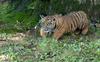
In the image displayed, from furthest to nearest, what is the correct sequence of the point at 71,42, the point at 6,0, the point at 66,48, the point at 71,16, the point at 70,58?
the point at 6,0 → the point at 71,16 → the point at 71,42 → the point at 66,48 → the point at 70,58

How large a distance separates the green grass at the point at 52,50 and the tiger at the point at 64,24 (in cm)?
27

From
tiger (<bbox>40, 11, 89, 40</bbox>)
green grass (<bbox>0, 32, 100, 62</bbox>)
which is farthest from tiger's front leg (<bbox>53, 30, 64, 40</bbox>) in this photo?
green grass (<bbox>0, 32, 100, 62</bbox>)

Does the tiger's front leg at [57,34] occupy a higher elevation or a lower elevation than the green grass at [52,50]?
higher

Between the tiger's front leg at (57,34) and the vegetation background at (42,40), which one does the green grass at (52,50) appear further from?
the tiger's front leg at (57,34)

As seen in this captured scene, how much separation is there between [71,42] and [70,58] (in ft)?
4.02

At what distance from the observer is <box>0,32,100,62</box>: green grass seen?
6.51 metres

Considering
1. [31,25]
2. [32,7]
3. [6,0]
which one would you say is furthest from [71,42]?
[6,0]

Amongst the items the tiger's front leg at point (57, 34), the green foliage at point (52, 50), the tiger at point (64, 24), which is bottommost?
the green foliage at point (52, 50)

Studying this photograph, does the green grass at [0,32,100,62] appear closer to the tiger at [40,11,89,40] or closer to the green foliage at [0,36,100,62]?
the green foliage at [0,36,100,62]

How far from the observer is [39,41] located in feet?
25.1

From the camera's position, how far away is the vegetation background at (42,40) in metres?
6.63

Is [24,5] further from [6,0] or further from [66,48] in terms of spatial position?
[66,48]

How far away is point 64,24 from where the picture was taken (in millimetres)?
8047

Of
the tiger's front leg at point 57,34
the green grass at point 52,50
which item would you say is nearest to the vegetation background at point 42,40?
the green grass at point 52,50
